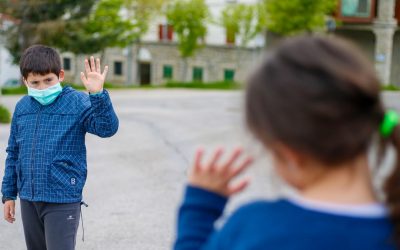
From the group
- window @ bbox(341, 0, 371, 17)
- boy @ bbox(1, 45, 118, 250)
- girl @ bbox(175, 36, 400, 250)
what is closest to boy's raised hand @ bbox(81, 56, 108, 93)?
boy @ bbox(1, 45, 118, 250)

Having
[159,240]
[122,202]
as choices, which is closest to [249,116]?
[159,240]

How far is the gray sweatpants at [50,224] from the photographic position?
3.37 metres

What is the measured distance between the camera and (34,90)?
11.2 feet

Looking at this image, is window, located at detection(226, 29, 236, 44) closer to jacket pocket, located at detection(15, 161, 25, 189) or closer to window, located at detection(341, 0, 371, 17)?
window, located at detection(341, 0, 371, 17)

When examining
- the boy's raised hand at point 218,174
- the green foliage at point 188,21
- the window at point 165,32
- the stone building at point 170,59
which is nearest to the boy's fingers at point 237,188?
the boy's raised hand at point 218,174

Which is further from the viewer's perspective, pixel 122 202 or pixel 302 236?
pixel 122 202

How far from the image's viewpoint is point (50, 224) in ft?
11.1

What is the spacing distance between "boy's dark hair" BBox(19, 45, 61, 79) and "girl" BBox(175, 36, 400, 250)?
225 centimetres

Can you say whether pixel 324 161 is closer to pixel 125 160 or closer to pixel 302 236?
pixel 302 236

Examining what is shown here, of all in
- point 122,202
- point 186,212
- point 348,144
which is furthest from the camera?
point 122,202

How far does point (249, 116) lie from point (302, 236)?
257mm

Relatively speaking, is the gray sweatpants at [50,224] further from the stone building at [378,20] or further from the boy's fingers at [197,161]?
the stone building at [378,20]

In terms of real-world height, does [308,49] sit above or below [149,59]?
above

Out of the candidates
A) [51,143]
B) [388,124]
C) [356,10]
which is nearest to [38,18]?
[356,10]
